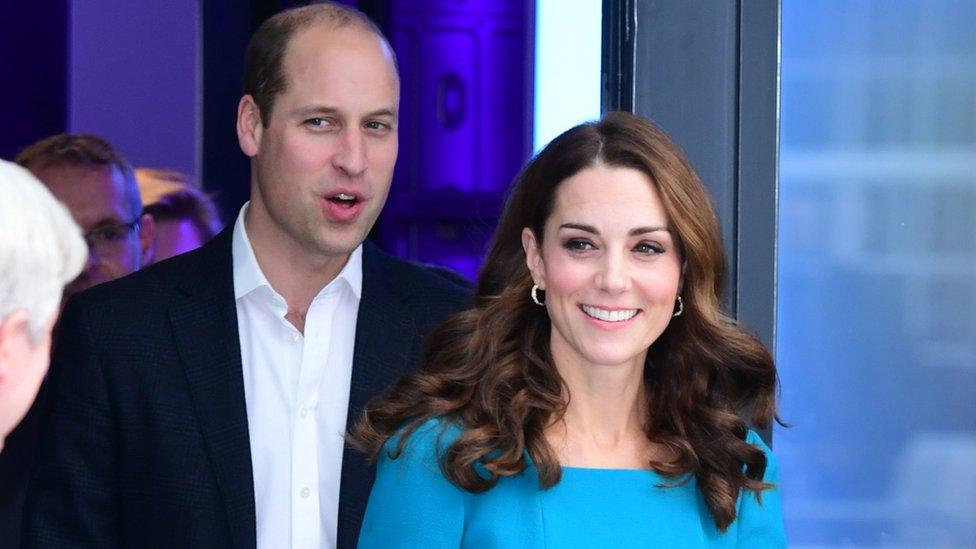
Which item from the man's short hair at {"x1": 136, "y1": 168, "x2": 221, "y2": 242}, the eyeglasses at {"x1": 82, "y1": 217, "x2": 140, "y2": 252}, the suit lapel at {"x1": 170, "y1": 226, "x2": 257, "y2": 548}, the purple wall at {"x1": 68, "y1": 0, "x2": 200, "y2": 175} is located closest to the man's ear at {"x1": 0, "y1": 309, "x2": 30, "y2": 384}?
the suit lapel at {"x1": 170, "y1": 226, "x2": 257, "y2": 548}

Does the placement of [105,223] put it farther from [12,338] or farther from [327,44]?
[12,338]

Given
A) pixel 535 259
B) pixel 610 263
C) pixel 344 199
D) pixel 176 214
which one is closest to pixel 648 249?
pixel 610 263

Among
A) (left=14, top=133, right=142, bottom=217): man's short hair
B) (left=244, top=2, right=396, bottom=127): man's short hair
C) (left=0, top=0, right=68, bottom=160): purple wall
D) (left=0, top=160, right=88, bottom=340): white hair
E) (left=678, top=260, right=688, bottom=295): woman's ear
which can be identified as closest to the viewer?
(left=0, top=160, right=88, bottom=340): white hair

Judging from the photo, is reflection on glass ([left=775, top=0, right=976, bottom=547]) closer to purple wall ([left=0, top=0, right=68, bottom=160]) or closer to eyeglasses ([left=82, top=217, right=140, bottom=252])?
eyeglasses ([left=82, top=217, right=140, bottom=252])

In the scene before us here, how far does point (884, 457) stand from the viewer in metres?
2.82

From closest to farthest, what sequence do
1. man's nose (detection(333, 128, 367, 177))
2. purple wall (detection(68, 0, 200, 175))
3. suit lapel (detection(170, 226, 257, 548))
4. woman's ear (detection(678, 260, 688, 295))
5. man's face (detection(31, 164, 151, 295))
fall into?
woman's ear (detection(678, 260, 688, 295)) → suit lapel (detection(170, 226, 257, 548)) → man's nose (detection(333, 128, 367, 177)) → man's face (detection(31, 164, 151, 295)) → purple wall (detection(68, 0, 200, 175))

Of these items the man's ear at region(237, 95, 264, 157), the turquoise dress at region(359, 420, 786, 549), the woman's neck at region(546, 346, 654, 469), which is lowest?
the turquoise dress at region(359, 420, 786, 549)

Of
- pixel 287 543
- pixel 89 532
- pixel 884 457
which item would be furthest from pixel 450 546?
pixel 884 457

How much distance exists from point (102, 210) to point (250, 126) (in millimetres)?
1483

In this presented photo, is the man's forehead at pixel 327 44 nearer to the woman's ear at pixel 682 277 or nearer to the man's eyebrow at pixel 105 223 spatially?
the woman's ear at pixel 682 277

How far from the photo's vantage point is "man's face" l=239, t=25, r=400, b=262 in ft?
8.58

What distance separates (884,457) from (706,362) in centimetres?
60

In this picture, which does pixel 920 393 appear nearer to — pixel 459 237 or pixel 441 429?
pixel 441 429

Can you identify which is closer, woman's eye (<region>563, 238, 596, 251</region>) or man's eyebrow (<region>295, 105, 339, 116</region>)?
woman's eye (<region>563, 238, 596, 251</region>)
